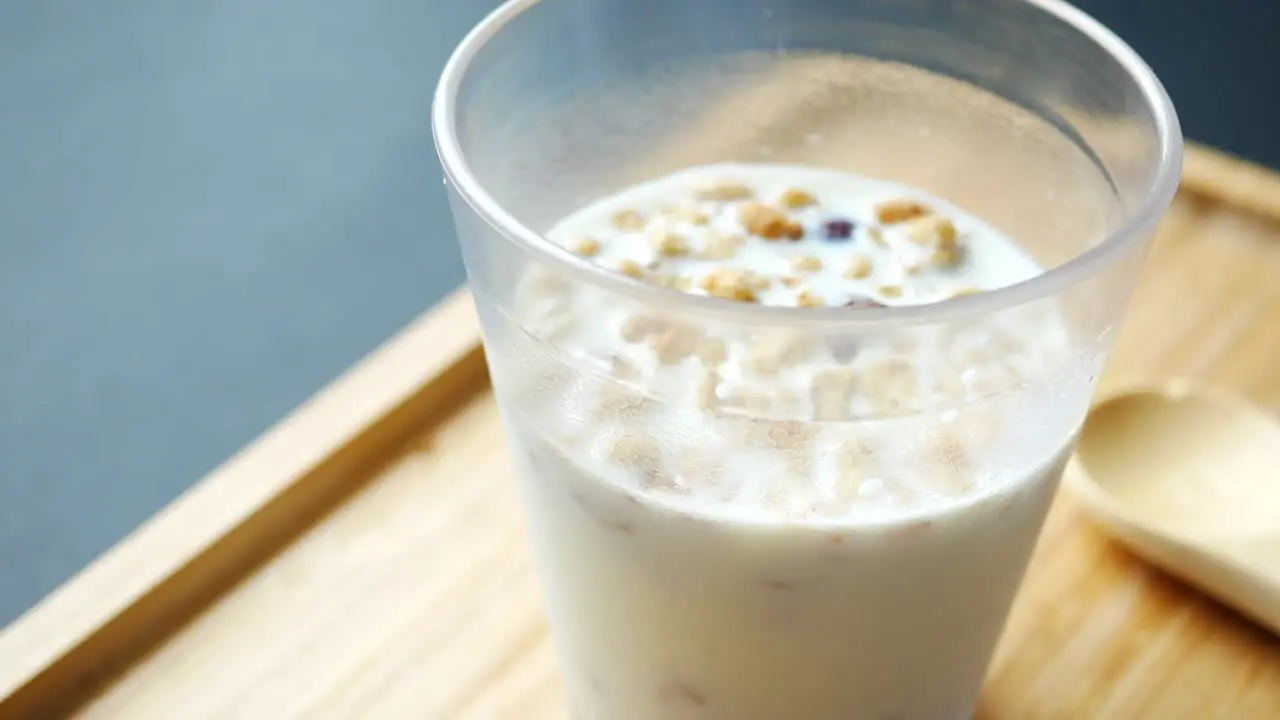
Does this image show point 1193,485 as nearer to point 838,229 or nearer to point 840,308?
point 838,229

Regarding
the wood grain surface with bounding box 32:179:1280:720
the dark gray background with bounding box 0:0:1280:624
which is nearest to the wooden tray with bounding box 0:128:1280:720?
the wood grain surface with bounding box 32:179:1280:720

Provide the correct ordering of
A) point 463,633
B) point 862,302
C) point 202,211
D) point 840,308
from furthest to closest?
point 202,211, point 463,633, point 862,302, point 840,308

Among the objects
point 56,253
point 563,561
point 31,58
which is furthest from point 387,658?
point 31,58

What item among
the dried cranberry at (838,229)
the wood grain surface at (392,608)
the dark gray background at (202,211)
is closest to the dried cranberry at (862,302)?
the dried cranberry at (838,229)

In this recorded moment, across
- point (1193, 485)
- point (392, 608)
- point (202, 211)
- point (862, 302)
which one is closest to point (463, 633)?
point (392, 608)

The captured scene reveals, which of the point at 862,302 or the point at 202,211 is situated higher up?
the point at 862,302

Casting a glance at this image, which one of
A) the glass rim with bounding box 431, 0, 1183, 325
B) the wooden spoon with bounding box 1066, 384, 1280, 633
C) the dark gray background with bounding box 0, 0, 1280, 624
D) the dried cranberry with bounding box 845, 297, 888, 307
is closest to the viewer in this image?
the glass rim with bounding box 431, 0, 1183, 325

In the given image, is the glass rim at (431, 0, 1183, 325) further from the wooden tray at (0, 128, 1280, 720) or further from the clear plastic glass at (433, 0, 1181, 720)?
the wooden tray at (0, 128, 1280, 720)
